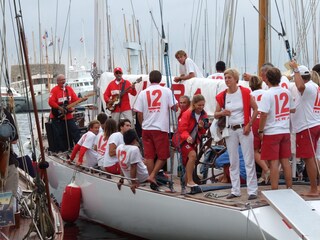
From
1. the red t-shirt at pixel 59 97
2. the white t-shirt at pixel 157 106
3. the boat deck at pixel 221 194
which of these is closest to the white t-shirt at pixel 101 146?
the boat deck at pixel 221 194

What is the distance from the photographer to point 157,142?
913 cm

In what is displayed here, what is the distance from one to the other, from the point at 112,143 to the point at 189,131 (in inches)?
53.3

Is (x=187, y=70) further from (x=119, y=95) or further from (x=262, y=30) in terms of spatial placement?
(x=262, y=30)

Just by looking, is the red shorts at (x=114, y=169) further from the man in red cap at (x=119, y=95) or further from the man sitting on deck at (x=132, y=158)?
the man in red cap at (x=119, y=95)

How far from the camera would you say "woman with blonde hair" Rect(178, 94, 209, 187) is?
905 cm

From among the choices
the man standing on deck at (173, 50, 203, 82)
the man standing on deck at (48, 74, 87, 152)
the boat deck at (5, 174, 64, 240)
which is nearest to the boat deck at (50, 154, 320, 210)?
the boat deck at (5, 174, 64, 240)

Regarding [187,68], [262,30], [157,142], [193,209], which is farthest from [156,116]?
[262,30]

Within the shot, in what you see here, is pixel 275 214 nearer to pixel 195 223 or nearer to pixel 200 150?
pixel 195 223

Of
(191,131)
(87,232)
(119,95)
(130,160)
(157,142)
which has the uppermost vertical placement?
(119,95)

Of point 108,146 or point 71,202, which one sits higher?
point 108,146

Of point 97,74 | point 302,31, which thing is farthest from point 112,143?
point 302,31

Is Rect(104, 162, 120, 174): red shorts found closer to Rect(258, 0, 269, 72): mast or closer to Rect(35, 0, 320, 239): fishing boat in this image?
Rect(35, 0, 320, 239): fishing boat

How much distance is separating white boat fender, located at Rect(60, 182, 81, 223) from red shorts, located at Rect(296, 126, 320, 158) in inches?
171

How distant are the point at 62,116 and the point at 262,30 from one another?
4.38 m
